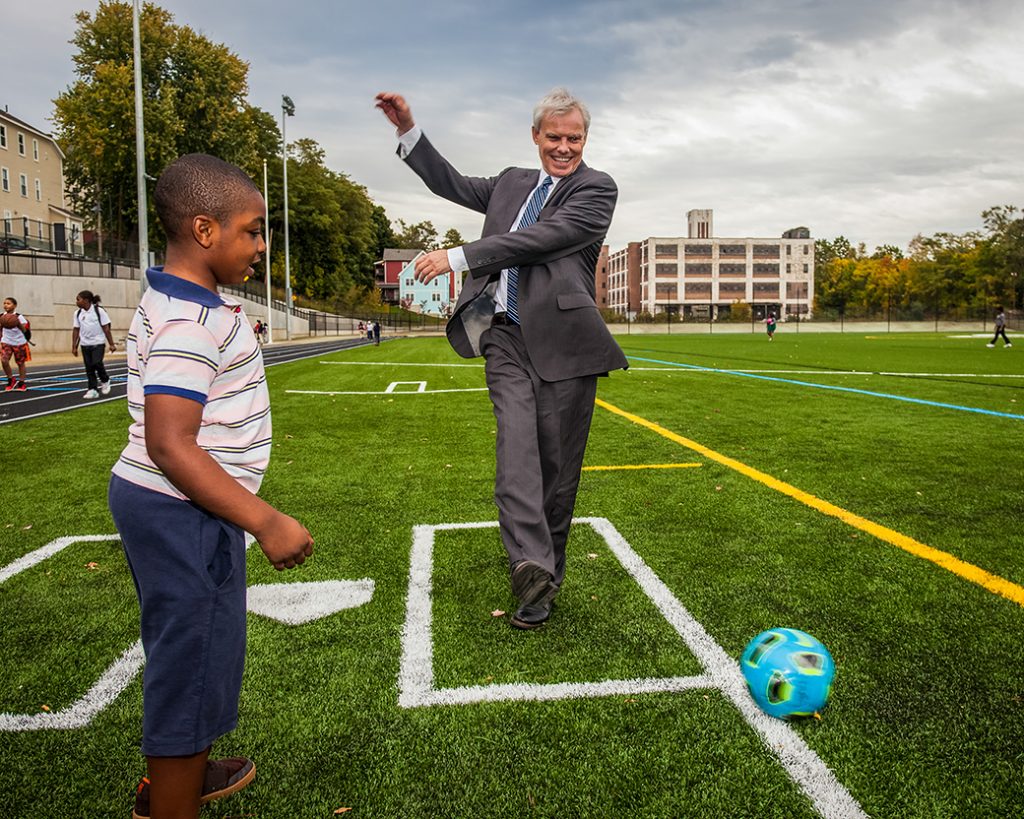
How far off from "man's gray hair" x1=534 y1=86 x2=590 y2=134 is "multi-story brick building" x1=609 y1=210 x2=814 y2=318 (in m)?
109

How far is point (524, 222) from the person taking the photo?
11.3ft

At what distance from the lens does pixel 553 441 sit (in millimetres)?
3371

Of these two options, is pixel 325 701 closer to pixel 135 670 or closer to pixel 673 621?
pixel 135 670

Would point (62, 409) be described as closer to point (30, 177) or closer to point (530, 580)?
point (530, 580)

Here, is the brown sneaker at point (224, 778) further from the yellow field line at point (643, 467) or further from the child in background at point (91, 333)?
the child in background at point (91, 333)

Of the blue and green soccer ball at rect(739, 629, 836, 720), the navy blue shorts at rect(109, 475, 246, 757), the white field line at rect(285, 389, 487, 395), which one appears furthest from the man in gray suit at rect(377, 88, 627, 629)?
the white field line at rect(285, 389, 487, 395)

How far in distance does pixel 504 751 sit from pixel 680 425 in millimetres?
7407

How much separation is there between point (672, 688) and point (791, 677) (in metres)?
0.42

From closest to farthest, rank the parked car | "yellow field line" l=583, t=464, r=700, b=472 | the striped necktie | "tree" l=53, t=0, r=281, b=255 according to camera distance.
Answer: the striped necktie → "yellow field line" l=583, t=464, r=700, b=472 → the parked car → "tree" l=53, t=0, r=281, b=255

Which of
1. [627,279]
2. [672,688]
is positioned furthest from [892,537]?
[627,279]

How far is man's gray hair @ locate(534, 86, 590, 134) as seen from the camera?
127 inches

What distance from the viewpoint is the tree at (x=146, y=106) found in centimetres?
3947

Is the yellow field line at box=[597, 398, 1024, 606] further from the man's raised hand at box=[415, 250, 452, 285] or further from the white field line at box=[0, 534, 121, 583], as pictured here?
the white field line at box=[0, 534, 121, 583]

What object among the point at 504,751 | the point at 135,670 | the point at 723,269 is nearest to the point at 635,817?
the point at 504,751
